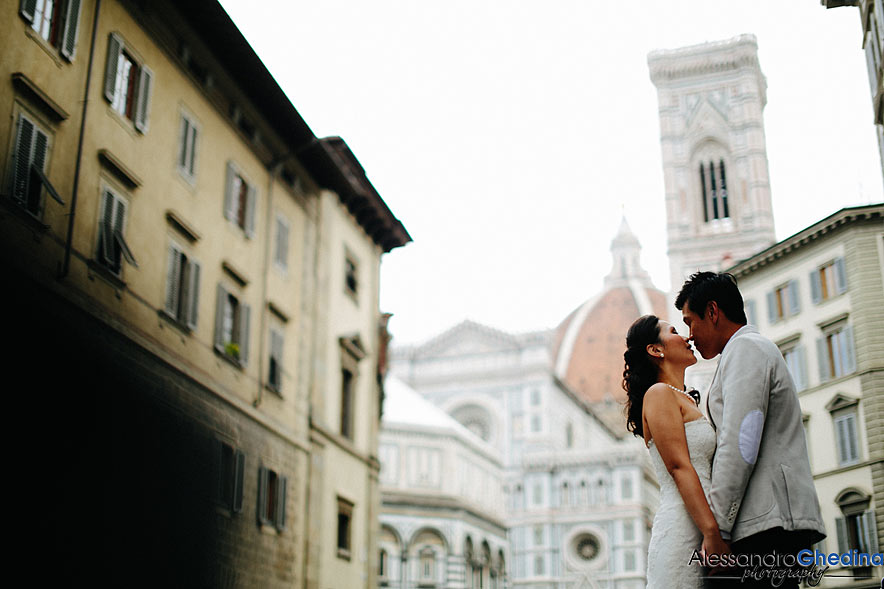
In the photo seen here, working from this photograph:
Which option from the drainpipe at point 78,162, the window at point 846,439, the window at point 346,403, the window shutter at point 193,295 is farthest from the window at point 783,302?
the drainpipe at point 78,162

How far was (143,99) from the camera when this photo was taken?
15391 millimetres

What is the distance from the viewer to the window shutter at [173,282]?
15.8m

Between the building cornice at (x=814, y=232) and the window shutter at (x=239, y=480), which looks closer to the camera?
the window shutter at (x=239, y=480)

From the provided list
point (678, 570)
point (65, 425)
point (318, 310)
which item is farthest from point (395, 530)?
point (678, 570)

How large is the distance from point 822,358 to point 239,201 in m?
18.2

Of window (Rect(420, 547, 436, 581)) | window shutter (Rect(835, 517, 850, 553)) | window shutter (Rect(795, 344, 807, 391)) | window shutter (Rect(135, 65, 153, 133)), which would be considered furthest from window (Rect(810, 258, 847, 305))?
window (Rect(420, 547, 436, 581))

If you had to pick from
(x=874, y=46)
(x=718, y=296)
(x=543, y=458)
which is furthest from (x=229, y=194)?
(x=543, y=458)

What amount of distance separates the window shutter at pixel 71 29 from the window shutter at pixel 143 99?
1.91m

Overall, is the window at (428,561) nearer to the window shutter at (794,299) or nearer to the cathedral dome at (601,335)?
the window shutter at (794,299)

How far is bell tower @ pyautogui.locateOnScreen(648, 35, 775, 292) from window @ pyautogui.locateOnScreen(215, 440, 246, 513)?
48695 mm

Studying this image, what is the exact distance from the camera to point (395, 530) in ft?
164

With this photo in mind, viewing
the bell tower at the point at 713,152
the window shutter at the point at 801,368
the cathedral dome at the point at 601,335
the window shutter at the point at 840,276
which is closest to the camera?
the window shutter at the point at 840,276

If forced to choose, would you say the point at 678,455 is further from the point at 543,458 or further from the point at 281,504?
the point at 543,458

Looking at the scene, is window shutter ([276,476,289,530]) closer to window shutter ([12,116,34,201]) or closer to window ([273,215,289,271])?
window ([273,215,289,271])
